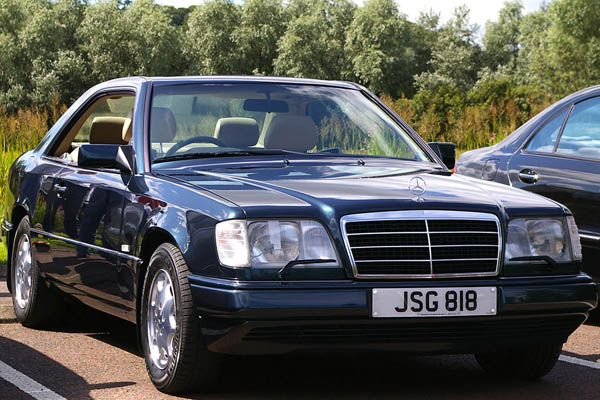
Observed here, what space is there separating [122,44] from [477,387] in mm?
91157

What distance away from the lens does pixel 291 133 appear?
602cm

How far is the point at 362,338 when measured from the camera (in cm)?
450

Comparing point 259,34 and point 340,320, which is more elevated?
point 259,34

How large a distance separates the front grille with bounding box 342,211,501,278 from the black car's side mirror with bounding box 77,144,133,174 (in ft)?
5.26

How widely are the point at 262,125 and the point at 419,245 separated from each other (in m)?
1.72

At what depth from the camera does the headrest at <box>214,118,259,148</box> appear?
590cm

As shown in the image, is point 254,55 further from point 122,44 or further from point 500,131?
point 500,131

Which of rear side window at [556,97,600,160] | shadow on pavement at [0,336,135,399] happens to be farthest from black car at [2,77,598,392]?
rear side window at [556,97,600,160]

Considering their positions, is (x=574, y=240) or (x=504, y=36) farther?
(x=504, y=36)

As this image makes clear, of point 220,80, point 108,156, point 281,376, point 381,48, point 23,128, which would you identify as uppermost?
point 381,48

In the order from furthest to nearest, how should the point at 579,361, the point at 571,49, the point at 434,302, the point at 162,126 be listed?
1. the point at 571,49
2. the point at 579,361
3. the point at 162,126
4. the point at 434,302

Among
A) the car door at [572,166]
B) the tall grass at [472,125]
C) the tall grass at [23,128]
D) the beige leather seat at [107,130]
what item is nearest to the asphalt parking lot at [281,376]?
the car door at [572,166]

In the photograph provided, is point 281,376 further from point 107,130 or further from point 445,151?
point 107,130

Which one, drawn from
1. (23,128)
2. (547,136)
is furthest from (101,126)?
(23,128)
